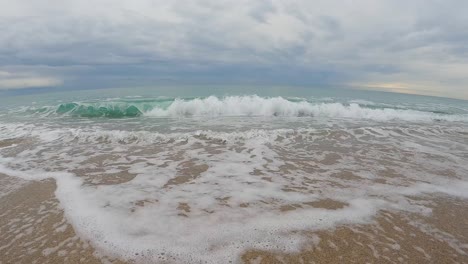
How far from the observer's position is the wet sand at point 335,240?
303 cm

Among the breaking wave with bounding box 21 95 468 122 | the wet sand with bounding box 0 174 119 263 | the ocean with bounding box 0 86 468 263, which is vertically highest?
the breaking wave with bounding box 21 95 468 122

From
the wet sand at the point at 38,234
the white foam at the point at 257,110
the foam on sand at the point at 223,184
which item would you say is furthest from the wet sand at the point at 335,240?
the white foam at the point at 257,110

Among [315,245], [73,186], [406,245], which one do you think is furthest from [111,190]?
[406,245]

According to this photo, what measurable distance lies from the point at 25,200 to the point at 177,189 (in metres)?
2.33

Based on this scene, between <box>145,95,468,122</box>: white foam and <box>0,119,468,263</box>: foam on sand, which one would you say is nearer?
<box>0,119,468,263</box>: foam on sand

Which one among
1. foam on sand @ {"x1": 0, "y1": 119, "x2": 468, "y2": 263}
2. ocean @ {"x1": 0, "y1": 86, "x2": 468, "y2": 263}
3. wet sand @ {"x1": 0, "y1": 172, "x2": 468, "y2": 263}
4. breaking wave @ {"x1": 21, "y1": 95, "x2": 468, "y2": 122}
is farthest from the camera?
breaking wave @ {"x1": 21, "y1": 95, "x2": 468, "y2": 122}

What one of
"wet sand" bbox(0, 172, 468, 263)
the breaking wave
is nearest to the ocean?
"wet sand" bbox(0, 172, 468, 263)

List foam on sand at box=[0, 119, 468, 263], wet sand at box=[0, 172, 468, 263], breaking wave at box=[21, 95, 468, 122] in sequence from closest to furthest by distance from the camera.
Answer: wet sand at box=[0, 172, 468, 263] → foam on sand at box=[0, 119, 468, 263] → breaking wave at box=[21, 95, 468, 122]

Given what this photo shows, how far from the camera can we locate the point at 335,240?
3.38m

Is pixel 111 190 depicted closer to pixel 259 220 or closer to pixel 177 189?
pixel 177 189

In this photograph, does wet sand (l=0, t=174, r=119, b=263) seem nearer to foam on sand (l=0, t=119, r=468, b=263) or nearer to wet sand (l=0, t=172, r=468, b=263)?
wet sand (l=0, t=172, r=468, b=263)

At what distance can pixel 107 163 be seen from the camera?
261 inches

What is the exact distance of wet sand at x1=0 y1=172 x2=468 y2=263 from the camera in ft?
9.95

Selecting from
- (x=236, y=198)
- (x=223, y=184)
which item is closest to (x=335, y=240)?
(x=236, y=198)
